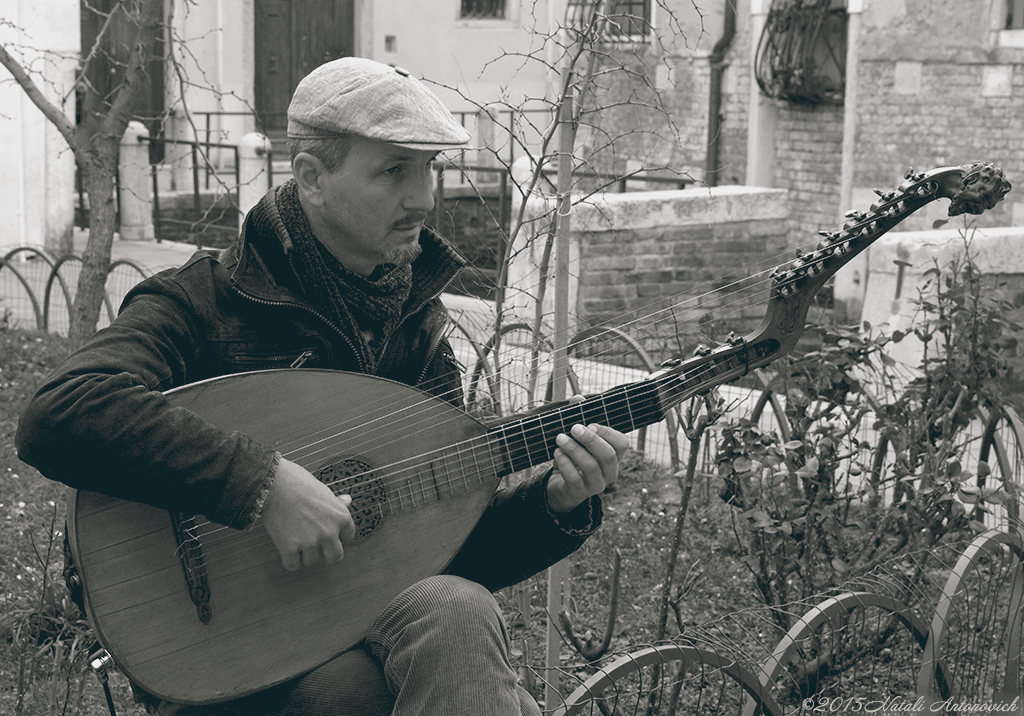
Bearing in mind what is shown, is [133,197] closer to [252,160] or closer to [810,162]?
[252,160]

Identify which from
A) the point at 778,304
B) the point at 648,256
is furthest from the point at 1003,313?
the point at 648,256

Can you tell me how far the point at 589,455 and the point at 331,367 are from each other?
55 centimetres

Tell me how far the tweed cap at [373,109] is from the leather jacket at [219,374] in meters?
0.22

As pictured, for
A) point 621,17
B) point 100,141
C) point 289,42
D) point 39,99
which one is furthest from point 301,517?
point 289,42

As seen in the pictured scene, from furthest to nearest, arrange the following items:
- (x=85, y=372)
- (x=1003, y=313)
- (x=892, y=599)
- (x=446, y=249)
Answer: (x=1003, y=313) → (x=892, y=599) → (x=446, y=249) → (x=85, y=372)

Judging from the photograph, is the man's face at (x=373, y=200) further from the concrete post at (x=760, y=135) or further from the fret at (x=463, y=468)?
the concrete post at (x=760, y=135)

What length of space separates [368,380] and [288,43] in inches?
736

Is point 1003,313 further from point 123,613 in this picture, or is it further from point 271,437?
point 123,613

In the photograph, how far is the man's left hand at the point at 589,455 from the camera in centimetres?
251

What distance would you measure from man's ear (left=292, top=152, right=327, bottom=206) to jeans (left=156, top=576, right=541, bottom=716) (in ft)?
2.58

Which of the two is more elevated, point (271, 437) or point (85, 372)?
point (85, 372)

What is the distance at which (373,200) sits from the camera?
2.59 metres

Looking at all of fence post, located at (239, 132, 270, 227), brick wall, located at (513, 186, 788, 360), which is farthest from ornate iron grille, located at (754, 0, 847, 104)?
fence post, located at (239, 132, 270, 227)

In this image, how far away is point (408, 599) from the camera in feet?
7.84
